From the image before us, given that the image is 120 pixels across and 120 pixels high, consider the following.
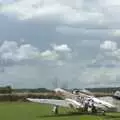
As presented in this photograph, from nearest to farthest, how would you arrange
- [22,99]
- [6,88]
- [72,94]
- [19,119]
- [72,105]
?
[19,119] → [72,105] → [72,94] → [22,99] → [6,88]

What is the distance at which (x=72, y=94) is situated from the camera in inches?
2115

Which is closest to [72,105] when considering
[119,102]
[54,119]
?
[119,102]

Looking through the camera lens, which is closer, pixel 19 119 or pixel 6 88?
pixel 19 119

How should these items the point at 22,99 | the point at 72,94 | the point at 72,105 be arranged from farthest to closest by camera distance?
1. the point at 22,99
2. the point at 72,94
3. the point at 72,105

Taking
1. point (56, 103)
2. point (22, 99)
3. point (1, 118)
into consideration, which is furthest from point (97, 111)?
point (22, 99)

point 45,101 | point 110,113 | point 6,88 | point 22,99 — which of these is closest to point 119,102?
point 110,113

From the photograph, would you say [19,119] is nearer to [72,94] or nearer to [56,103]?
[56,103]

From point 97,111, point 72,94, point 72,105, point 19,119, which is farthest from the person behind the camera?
point 72,94

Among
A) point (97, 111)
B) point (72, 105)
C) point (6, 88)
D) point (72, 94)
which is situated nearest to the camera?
point (97, 111)

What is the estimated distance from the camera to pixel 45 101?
51.5 m

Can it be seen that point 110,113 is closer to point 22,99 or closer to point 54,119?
point 54,119

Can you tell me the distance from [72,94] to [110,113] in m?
7.28

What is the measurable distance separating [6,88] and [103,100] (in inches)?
2696

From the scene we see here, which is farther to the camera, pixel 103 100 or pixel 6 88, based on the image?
pixel 6 88
